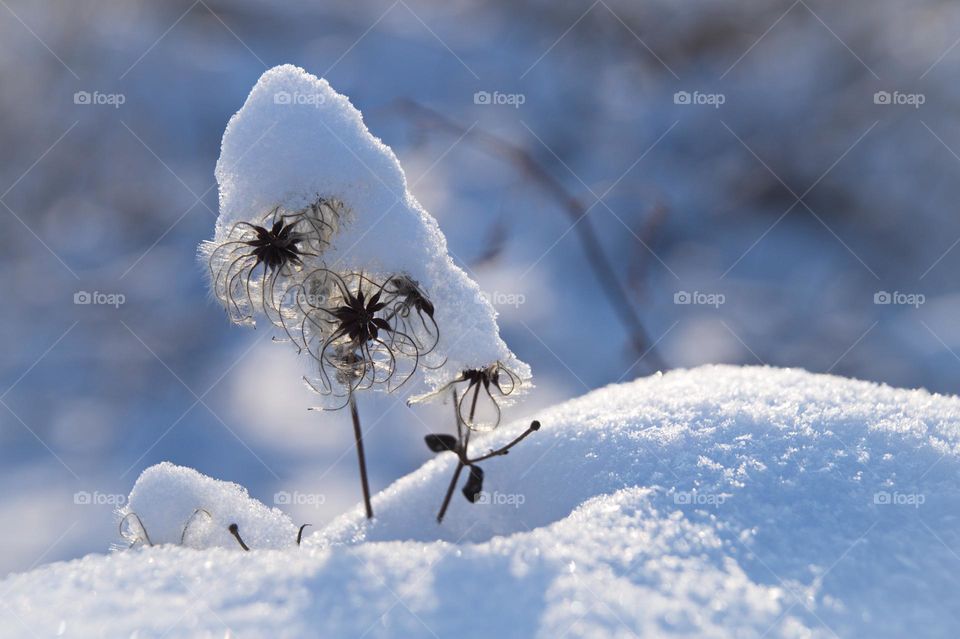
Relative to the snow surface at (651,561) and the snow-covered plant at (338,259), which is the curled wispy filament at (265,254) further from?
the snow surface at (651,561)

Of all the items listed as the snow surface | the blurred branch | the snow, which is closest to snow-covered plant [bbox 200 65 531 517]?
the snow

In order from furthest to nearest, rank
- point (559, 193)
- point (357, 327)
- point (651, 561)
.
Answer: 1. point (559, 193)
2. point (357, 327)
3. point (651, 561)

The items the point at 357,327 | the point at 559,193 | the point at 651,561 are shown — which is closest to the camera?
the point at 651,561

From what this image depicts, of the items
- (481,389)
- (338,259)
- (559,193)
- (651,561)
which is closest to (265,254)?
(338,259)

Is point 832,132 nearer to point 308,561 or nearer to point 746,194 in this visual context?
point 746,194

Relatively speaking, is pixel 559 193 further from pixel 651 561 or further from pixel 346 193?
pixel 651 561

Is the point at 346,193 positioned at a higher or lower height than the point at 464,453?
higher
